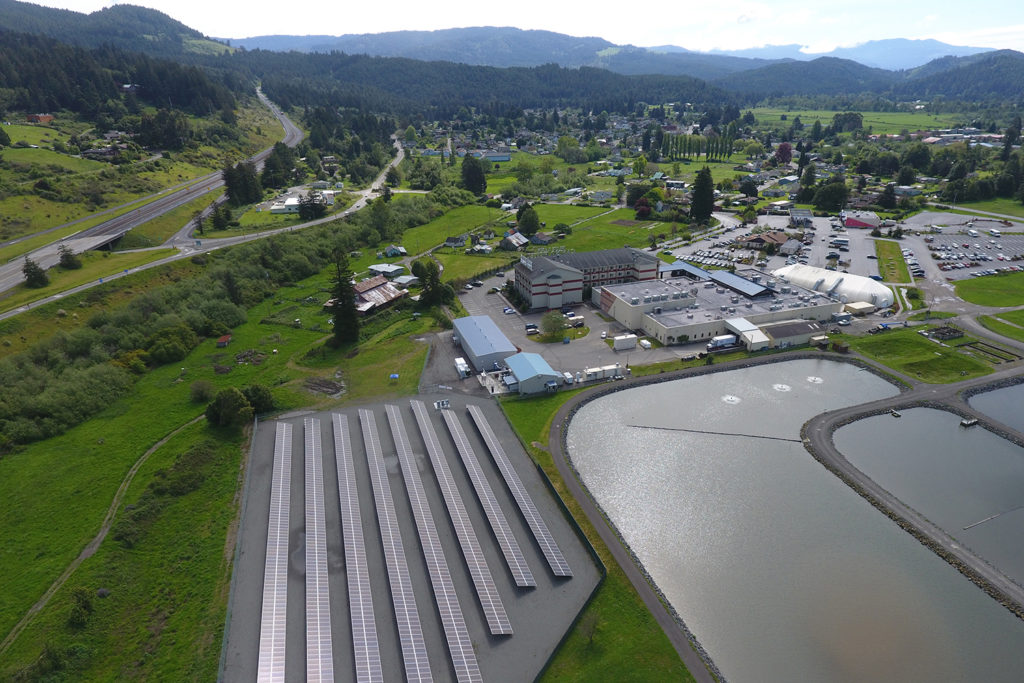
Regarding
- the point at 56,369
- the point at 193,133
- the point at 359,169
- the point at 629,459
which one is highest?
the point at 193,133

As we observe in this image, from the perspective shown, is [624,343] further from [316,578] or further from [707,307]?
[316,578]

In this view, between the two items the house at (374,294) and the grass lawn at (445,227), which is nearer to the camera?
the house at (374,294)

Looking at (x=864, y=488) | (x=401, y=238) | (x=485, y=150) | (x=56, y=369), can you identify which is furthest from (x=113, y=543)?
(x=485, y=150)

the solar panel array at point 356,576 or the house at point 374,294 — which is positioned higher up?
the house at point 374,294

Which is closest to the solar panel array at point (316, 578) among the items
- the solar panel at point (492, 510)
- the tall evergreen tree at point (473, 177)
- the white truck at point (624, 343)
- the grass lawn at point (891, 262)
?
the solar panel at point (492, 510)

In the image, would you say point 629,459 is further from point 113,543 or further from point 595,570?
point 113,543

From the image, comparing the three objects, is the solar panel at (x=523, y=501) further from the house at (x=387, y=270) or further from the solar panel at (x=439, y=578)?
the house at (x=387, y=270)

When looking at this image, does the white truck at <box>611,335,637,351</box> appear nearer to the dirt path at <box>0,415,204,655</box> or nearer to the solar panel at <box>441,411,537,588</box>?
the solar panel at <box>441,411,537,588</box>

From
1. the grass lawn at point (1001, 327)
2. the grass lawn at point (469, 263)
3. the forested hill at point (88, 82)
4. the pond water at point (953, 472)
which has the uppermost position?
the forested hill at point (88, 82)
